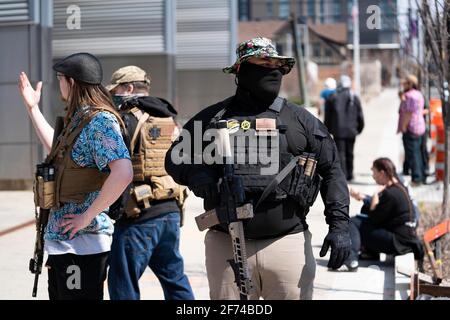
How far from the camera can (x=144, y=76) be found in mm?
4887

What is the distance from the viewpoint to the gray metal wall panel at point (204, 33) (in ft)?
60.8

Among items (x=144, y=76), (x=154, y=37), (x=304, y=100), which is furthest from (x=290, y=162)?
(x=304, y=100)

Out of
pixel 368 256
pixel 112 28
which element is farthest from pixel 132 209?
pixel 112 28

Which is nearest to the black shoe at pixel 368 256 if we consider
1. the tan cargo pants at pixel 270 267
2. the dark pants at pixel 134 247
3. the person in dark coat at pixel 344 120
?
the dark pants at pixel 134 247

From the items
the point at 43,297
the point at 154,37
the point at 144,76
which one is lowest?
the point at 43,297

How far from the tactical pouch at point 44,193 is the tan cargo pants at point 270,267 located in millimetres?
740

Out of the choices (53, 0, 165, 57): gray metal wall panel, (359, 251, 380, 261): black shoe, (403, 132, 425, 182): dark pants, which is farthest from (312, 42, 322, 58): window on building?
(359, 251, 380, 261): black shoe

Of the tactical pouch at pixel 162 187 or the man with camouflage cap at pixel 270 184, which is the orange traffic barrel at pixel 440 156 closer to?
the tactical pouch at pixel 162 187

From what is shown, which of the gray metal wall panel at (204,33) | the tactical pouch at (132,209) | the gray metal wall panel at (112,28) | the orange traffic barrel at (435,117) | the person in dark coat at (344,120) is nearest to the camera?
the tactical pouch at (132,209)

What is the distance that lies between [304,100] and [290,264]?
96.5 feet

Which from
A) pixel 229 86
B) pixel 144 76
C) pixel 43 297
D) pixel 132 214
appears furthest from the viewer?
pixel 229 86

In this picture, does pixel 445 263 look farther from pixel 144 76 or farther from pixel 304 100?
pixel 304 100

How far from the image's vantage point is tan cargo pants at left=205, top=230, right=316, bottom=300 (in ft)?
11.4
